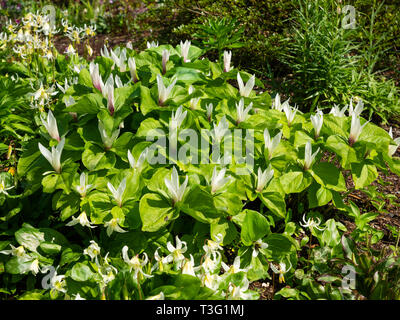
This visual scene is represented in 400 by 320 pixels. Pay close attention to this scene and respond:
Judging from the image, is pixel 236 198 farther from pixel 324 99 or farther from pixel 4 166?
pixel 324 99

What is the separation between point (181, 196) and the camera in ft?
6.10

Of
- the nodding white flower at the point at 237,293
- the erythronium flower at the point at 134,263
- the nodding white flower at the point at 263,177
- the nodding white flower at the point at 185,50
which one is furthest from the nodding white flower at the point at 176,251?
the nodding white flower at the point at 185,50

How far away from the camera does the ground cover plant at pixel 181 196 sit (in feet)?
5.94

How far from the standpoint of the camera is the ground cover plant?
1.81 metres

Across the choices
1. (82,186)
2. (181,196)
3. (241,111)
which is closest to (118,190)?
(82,186)

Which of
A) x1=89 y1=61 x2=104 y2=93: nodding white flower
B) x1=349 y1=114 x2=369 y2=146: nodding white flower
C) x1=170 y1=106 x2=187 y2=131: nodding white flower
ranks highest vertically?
x1=89 y1=61 x2=104 y2=93: nodding white flower

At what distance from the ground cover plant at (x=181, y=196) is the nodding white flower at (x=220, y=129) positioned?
0.04 ft

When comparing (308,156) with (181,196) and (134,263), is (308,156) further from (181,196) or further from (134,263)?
(134,263)

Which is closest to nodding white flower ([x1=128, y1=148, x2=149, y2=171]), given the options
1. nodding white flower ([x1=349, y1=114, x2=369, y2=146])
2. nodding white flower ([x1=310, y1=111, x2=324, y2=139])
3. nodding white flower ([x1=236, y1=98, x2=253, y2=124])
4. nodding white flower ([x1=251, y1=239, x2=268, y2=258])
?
nodding white flower ([x1=236, y1=98, x2=253, y2=124])

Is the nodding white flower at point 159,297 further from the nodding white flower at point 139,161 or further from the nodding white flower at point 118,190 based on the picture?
the nodding white flower at point 139,161

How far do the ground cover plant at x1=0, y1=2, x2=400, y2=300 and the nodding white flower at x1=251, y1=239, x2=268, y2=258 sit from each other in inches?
0.6

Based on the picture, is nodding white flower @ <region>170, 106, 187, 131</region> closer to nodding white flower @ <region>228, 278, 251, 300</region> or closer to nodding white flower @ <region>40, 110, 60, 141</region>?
nodding white flower @ <region>40, 110, 60, 141</region>

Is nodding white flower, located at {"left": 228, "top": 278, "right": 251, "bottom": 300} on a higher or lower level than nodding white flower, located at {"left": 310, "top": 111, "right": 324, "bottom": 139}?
lower

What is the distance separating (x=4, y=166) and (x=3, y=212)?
652 mm
